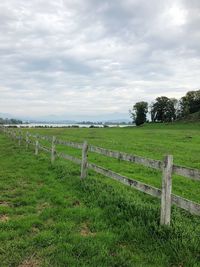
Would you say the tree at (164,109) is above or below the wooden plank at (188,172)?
above

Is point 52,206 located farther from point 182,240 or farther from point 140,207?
point 182,240

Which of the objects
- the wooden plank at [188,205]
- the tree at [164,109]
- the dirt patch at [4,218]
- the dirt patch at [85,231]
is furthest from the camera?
the tree at [164,109]

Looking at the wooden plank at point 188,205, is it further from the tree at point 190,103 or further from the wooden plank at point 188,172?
A: the tree at point 190,103

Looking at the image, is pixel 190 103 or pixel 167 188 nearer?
pixel 167 188

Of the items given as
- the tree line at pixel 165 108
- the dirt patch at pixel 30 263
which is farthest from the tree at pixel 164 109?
the dirt patch at pixel 30 263

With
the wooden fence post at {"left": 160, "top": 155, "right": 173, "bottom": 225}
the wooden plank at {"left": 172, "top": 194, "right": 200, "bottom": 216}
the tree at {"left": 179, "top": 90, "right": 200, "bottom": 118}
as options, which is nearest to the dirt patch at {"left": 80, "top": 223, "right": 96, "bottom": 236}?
the wooden fence post at {"left": 160, "top": 155, "right": 173, "bottom": 225}

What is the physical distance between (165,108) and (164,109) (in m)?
0.74

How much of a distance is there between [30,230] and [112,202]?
2.38 m

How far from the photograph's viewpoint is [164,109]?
135000 mm

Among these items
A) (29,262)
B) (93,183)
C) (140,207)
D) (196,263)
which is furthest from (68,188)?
(196,263)

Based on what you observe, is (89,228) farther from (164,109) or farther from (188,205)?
(164,109)

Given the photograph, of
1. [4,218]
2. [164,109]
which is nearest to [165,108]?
[164,109]

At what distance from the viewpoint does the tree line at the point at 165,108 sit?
128375mm

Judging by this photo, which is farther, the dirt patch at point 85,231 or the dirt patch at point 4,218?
the dirt patch at point 4,218
